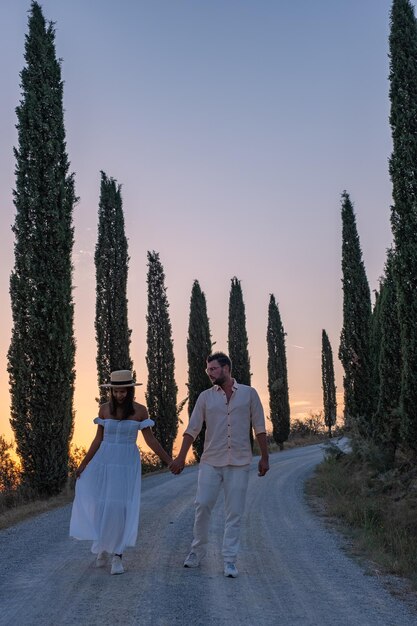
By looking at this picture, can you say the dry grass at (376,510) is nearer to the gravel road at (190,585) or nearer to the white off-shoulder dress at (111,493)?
the gravel road at (190,585)

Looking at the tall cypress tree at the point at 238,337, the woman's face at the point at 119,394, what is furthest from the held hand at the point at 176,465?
the tall cypress tree at the point at 238,337

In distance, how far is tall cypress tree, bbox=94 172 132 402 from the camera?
2975cm

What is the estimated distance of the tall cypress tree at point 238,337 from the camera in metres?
45.2

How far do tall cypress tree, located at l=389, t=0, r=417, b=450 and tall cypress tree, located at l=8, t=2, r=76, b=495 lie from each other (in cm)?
912

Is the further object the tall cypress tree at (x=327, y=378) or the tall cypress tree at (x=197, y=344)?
the tall cypress tree at (x=327, y=378)

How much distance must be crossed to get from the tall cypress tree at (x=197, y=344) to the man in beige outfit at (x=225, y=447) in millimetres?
31480

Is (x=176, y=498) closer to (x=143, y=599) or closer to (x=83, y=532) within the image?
(x=83, y=532)

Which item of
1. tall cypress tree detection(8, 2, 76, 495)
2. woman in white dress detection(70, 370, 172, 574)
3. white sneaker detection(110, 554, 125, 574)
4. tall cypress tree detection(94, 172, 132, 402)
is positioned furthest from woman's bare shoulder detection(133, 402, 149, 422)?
tall cypress tree detection(94, 172, 132, 402)

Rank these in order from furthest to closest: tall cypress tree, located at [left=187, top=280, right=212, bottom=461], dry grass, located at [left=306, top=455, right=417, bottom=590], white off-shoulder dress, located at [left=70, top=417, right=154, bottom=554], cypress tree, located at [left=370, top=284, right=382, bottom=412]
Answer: tall cypress tree, located at [left=187, top=280, right=212, bottom=461] < cypress tree, located at [left=370, top=284, right=382, bottom=412] < dry grass, located at [left=306, top=455, right=417, bottom=590] < white off-shoulder dress, located at [left=70, top=417, right=154, bottom=554]

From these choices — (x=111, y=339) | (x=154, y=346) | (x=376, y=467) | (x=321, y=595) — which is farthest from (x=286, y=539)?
(x=154, y=346)

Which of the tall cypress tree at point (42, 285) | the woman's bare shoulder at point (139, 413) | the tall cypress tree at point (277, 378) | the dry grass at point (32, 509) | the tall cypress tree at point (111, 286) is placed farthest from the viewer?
the tall cypress tree at point (277, 378)

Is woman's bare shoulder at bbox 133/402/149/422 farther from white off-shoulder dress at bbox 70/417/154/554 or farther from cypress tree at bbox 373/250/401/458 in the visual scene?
cypress tree at bbox 373/250/401/458

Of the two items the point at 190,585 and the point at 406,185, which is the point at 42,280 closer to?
the point at 406,185

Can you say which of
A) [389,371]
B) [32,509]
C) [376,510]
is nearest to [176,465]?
[376,510]
